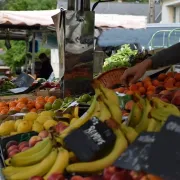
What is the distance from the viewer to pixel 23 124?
116 inches

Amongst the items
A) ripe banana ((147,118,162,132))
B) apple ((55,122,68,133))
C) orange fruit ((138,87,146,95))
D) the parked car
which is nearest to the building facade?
the parked car

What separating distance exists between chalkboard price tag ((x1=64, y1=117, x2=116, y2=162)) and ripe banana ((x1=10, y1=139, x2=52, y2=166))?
17 cm

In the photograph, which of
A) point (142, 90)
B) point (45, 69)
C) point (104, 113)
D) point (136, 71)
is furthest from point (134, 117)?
point (45, 69)

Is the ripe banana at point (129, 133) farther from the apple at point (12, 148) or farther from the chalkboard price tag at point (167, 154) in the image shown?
the apple at point (12, 148)

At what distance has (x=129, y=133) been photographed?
7.29ft

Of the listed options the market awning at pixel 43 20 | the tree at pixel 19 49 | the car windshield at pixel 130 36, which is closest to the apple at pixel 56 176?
the market awning at pixel 43 20

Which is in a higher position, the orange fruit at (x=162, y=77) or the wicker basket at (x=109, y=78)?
the orange fruit at (x=162, y=77)

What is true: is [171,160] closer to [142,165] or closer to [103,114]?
[142,165]

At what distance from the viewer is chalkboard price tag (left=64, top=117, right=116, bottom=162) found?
202 cm

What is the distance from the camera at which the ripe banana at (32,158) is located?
2.19 m

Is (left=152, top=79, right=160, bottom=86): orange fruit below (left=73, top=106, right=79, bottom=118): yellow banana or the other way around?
below

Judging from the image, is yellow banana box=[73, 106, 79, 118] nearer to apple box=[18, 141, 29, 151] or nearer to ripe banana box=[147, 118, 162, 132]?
apple box=[18, 141, 29, 151]

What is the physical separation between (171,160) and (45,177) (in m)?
0.70

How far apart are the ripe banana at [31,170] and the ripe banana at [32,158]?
1.0 inches
